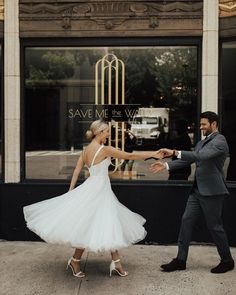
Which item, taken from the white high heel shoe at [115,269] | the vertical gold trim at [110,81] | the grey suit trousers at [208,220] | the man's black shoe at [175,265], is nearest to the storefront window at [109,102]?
the vertical gold trim at [110,81]

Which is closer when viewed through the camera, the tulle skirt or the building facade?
the tulle skirt

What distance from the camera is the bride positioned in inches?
216

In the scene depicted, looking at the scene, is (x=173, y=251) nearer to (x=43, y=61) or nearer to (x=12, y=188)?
(x=12, y=188)

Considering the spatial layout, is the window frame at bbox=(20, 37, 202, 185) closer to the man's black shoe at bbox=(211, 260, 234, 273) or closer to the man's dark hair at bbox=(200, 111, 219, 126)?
the man's dark hair at bbox=(200, 111, 219, 126)

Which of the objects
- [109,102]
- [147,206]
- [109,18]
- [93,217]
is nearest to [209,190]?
[93,217]

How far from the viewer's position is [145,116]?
7727 millimetres

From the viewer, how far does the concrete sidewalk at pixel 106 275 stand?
5.50m

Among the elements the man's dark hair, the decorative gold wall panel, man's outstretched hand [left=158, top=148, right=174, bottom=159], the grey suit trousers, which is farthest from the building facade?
man's outstretched hand [left=158, top=148, right=174, bottom=159]

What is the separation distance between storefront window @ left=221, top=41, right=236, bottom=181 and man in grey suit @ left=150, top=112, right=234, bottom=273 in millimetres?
1513

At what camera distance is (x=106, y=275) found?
19.7ft

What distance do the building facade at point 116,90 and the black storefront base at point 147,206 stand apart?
0.01 meters

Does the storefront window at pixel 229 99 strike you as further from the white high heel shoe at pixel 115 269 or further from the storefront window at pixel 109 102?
the white high heel shoe at pixel 115 269

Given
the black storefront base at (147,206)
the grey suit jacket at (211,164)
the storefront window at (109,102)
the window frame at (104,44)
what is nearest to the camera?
the grey suit jacket at (211,164)

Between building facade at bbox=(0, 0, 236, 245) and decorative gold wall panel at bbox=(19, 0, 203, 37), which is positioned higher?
decorative gold wall panel at bbox=(19, 0, 203, 37)
